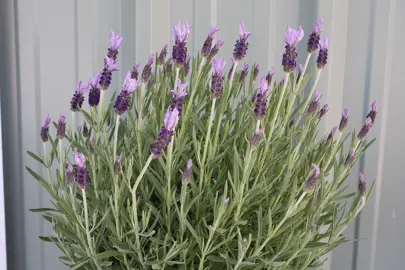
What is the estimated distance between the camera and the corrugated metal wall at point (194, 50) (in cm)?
120

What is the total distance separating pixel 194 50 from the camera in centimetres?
132

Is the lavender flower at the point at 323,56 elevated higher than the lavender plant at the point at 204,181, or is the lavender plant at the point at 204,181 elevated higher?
the lavender flower at the point at 323,56

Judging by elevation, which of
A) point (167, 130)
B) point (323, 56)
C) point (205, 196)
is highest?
point (323, 56)

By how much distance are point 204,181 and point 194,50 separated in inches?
24.5

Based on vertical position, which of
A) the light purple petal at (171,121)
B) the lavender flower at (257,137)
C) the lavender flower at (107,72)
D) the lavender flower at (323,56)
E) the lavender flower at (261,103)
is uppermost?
the lavender flower at (323,56)

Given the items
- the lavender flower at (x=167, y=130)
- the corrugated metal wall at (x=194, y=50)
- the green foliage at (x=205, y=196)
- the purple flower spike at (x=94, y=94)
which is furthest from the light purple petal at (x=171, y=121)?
the corrugated metal wall at (x=194, y=50)

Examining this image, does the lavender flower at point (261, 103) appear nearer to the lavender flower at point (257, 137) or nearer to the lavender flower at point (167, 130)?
the lavender flower at point (257, 137)

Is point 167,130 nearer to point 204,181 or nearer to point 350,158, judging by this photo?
point 204,181

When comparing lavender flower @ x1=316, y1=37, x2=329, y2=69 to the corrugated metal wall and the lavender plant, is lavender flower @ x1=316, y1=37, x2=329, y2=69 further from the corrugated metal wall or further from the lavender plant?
the corrugated metal wall

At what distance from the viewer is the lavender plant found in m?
0.72

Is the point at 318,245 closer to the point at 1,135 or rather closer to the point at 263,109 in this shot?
the point at 263,109

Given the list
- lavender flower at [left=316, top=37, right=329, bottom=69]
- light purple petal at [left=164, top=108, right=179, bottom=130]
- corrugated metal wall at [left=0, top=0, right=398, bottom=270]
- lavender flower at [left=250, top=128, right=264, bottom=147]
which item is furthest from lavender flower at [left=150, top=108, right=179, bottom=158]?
corrugated metal wall at [left=0, top=0, right=398, bottom=270]

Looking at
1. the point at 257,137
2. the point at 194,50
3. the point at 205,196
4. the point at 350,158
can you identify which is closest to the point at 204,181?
the point at 205,196

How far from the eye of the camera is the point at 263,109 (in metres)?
0.68
